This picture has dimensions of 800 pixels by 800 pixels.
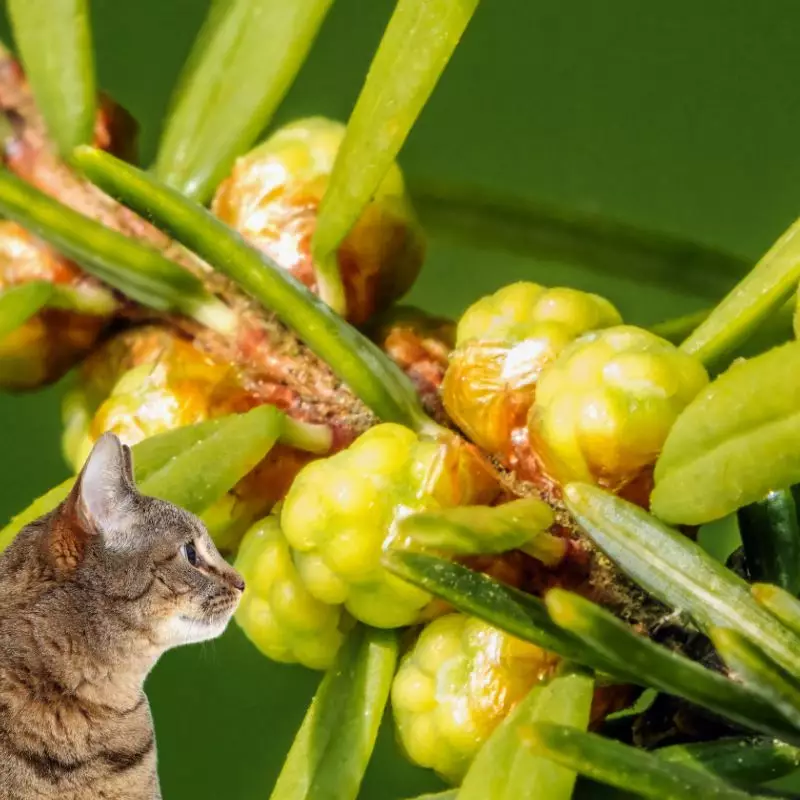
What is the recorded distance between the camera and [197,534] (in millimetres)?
486

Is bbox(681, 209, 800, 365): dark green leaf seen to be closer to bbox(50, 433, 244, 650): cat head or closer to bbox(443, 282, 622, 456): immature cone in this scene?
bbox(443, 282, 622, 456): immature cone

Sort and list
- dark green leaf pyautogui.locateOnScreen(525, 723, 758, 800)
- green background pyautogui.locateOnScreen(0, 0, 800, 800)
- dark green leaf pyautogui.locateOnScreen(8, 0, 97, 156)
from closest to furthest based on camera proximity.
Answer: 1. dark green leaf pyautogui.locateOnScreen(525, 723, 758, 800)
2. dark green leaf pyautogui.locateOnScreen(8, 0, 97, 156)
3. green background pyautogui.locateOnScreen(0, 0, 800, 800)

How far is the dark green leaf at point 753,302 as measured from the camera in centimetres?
45

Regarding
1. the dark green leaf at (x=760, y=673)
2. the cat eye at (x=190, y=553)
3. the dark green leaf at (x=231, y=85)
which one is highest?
the dark green leaf at (x=231, y=85)

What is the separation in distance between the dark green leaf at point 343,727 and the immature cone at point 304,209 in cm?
19

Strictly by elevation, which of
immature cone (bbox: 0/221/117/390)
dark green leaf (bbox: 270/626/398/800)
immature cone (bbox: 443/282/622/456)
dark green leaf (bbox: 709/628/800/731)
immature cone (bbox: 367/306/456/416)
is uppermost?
immature cone (bbox: 0/221/117/390)

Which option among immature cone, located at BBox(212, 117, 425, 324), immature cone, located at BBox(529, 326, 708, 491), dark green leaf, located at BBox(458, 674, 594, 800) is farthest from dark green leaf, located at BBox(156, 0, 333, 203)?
dark green leaf, located at BBox(458, 674, 594, 800)

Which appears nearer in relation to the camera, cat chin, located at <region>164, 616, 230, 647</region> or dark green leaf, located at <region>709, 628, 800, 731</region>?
dark green leaf, located at <region>709, 628, 800, 731</region>

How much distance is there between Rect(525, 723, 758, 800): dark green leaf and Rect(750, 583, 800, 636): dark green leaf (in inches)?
2.5

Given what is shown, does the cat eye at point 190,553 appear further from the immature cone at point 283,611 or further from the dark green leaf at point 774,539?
the dark green leaf at point 774,539

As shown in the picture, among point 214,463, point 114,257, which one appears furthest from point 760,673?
point 114,257

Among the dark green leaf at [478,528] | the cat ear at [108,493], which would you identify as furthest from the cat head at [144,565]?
the dark green leaf at [478,528]

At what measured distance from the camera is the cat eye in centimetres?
49

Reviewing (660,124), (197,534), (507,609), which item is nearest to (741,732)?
(507,609)
